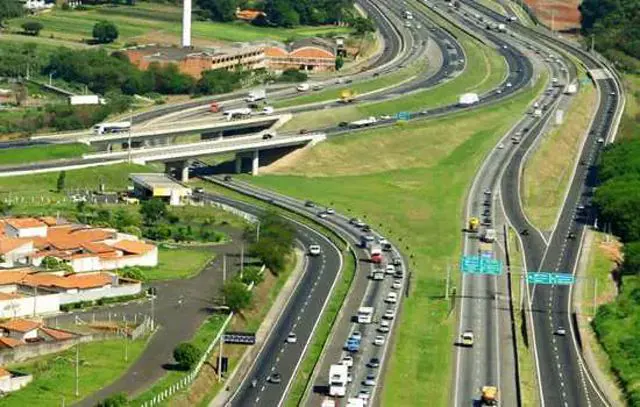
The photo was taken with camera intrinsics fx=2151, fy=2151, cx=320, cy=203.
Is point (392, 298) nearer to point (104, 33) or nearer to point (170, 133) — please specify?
point (170, 133)

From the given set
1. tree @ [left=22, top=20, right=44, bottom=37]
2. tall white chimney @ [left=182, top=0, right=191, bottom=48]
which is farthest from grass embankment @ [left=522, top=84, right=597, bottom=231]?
tree @ [left=22, top=20, right=44, bottom=37]

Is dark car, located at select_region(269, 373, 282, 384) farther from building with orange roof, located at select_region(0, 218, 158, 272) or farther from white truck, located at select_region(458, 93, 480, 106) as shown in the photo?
white truck, located at select_region(458, 93, 480, 106)

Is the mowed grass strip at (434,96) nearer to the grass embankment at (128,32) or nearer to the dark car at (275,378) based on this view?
the grass embankment at (128,32)

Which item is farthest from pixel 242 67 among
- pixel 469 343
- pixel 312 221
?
pixel 469 343

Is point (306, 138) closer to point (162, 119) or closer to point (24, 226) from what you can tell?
point (162, 119)

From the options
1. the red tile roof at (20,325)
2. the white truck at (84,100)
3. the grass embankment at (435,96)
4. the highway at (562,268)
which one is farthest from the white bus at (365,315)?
the white truck at (84,100)

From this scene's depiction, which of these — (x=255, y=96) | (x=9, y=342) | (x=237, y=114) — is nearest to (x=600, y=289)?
(x=9, y=342)
